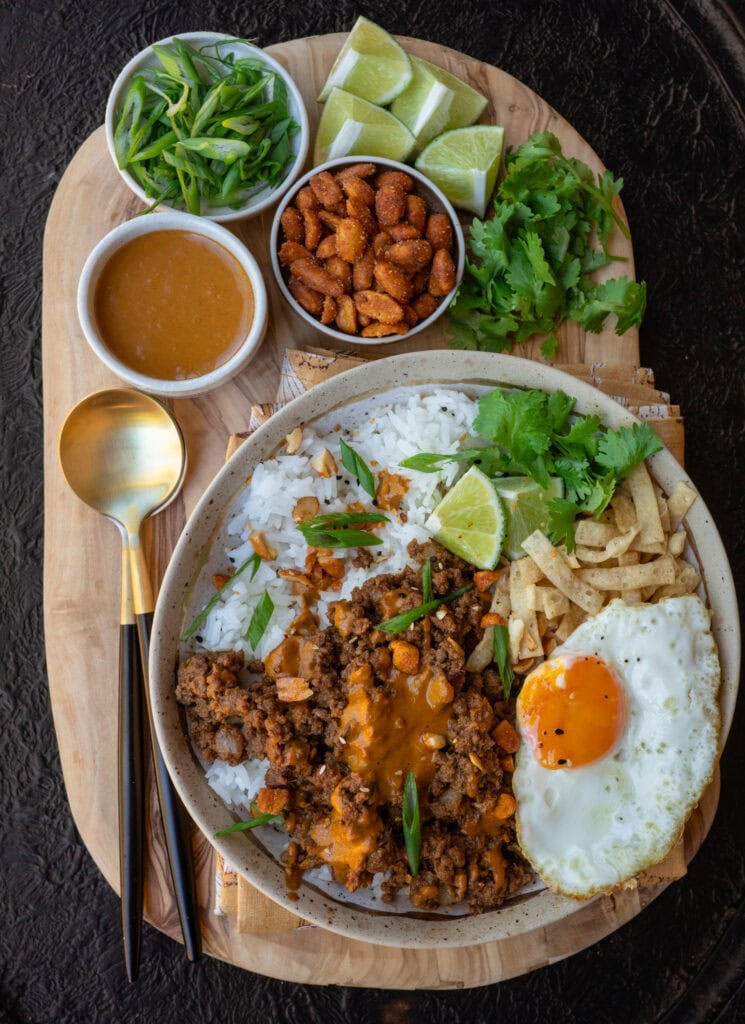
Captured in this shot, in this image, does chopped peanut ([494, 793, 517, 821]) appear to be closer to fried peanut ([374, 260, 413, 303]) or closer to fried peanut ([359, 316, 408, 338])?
fried peanut ([359, 316, 408, 338])

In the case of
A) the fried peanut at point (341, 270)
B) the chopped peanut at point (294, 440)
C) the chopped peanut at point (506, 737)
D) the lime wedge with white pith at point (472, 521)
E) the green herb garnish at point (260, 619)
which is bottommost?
the green herb garnish at point (260, 619)

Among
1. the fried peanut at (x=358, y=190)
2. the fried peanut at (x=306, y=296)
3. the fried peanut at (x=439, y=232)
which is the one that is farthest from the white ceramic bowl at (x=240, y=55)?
the fried peanut at (x=439, y=232)

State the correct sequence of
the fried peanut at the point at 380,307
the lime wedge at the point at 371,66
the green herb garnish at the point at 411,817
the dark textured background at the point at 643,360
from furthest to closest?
the dark textured background at the point at 643,360 < the lime wedge at the point at 371,66 < the fried peanut at the point at 380,307 < the green herb garnish at the point at 411,817

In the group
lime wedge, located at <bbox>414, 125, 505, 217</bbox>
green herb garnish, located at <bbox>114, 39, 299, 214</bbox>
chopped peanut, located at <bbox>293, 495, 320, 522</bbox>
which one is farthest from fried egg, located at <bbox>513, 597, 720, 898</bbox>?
green herb garnish, located at <bbox>114, 39, 299, 214</bbox>

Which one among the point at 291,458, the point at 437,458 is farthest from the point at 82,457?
the point at 437,458

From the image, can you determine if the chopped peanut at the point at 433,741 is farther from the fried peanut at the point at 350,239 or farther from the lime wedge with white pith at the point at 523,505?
the fried peanut at the point at 350,239

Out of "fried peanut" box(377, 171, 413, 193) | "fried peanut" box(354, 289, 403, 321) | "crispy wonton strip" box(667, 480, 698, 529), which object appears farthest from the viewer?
"fried peanut" box(377, 171, 413, 193)

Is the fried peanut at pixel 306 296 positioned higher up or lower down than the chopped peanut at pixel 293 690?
higher up
